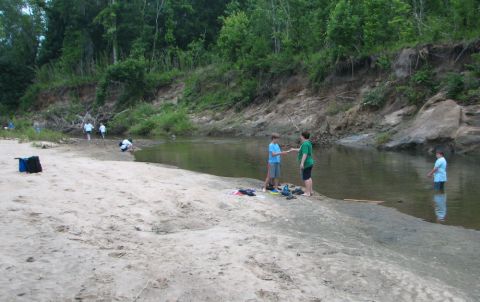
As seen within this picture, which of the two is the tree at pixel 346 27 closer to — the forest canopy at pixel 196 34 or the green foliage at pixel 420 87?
the forest canopy at pixel 196 34

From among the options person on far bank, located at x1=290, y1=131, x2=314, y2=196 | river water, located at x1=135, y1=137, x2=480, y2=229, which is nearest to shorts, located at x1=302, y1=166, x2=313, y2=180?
person on far bank, located at x1=290, y1=131, x2=314, y2=196

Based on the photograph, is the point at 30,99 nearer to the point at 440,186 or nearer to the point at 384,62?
the point at 384,62

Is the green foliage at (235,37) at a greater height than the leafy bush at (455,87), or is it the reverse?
the green foliage at (235,37)

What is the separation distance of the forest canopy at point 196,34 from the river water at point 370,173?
10.4 meters

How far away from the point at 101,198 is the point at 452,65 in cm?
2337

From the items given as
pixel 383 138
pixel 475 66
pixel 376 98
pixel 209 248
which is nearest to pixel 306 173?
pixel 209 248

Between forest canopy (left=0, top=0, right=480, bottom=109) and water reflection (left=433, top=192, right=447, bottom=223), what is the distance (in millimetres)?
17161

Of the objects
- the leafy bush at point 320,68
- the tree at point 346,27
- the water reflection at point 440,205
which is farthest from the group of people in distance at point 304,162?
the leafy bush at point 320,68

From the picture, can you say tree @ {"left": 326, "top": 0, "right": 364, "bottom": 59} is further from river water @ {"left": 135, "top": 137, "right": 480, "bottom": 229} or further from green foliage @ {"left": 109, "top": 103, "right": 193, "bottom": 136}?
green foliage @ {"left": 109, "top": 103, "right": 193, "bottom": 136}

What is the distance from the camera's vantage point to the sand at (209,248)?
17.1 feet

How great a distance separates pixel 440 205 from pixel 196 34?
163 ft

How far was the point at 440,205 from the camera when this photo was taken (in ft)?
37.3

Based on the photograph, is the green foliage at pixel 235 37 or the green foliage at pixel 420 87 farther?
the green foliage at pixel 235 37

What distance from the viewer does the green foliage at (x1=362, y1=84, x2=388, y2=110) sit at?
94.9 feet
